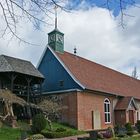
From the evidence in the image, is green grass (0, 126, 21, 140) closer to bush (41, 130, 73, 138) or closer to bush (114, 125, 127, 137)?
bush (41, 130, 73, 138)

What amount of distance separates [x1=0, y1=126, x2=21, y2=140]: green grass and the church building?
951 cm

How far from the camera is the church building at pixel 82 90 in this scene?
3794 centimetres

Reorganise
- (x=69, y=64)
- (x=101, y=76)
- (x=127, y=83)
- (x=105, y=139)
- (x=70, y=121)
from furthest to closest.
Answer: (x=127, y=83), (x=101, y=76), (x=69, y=64), (x=70, y=121), (x=105, y=139)

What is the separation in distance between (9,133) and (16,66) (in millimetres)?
9005

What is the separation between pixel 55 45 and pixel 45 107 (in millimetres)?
9913

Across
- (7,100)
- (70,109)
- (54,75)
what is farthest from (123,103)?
(7,100)

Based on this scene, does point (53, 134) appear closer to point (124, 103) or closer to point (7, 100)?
point (7, 100)

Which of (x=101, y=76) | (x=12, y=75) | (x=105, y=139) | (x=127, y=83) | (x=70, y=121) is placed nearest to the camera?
(x=105, y=139)

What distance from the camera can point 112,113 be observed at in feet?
140

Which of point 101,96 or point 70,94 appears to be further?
point 101,96

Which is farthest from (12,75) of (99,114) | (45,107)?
(99,114)

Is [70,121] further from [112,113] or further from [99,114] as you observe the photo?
[112,113]

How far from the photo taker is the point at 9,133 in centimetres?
2775

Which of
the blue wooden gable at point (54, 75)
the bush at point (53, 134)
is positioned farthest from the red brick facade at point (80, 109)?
the bush at point (53, 134)
